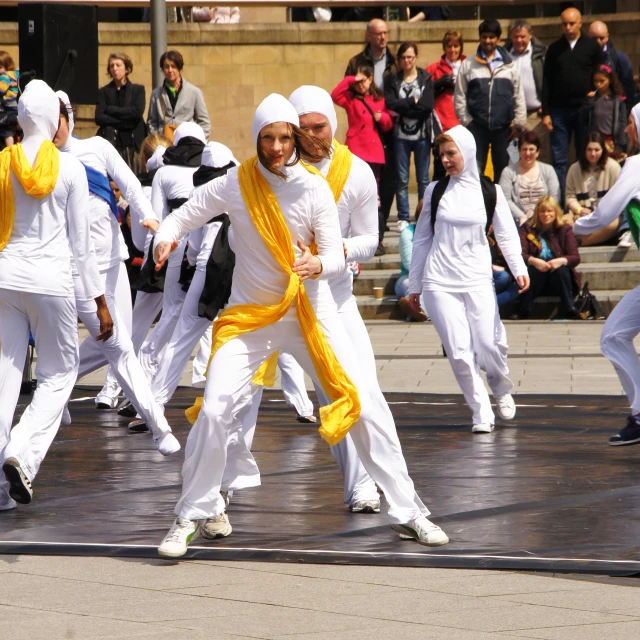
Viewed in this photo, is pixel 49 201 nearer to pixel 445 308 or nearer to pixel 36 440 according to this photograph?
pixel 36 440

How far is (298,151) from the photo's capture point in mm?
6430

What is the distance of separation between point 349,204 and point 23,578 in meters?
2.55

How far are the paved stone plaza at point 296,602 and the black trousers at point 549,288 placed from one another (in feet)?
35.7

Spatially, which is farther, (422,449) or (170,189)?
(170,189)

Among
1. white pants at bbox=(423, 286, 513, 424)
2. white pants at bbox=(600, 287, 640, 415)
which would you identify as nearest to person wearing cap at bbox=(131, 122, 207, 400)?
white pants at bbox=(423, 286, 513, 424)

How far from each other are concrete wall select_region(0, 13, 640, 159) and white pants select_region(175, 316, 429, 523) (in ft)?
52.5

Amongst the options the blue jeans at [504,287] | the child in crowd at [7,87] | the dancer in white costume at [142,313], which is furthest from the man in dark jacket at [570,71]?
the dancer in white costume at [142,313]

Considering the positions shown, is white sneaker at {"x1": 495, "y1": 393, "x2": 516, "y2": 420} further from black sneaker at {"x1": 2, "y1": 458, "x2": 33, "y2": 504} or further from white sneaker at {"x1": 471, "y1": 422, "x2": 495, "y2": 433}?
black sneaker at {"x1": 2, "y1": 458, "x2": 33, "y2": 504}

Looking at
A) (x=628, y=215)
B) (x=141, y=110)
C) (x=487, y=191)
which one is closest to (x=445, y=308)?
(x=487, y=191)

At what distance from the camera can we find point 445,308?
32.8 feet

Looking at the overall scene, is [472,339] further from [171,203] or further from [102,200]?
[102,200]

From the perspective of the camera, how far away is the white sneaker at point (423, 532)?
6.32 meters

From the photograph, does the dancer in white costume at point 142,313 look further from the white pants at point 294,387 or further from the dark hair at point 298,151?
the dark hair at point 298,151

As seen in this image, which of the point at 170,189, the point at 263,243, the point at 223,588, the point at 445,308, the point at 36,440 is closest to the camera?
the point at 223,588
